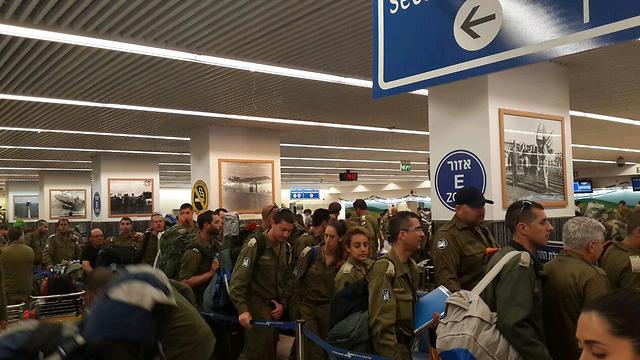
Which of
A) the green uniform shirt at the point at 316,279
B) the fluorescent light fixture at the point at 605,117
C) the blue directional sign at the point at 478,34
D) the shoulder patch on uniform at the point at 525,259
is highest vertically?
the fluorescent light fixture at the point at 605,117

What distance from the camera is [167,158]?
18969 millimetres

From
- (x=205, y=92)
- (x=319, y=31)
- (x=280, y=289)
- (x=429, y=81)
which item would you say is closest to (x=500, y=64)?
(x=429, y=81)

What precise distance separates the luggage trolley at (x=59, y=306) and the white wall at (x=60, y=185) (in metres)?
15.6

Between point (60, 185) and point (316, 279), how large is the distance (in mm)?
20727

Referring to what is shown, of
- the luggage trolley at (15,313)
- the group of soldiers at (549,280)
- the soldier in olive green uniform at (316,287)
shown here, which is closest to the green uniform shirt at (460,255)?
the group of soldiers at (549,280)

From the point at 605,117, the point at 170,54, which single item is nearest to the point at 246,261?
Answer: the point at 170,54

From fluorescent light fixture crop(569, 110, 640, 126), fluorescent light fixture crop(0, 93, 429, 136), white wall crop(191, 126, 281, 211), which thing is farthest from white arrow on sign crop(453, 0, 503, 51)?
white wall crop(191, 126, 281, 211)

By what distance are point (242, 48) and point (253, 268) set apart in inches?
111

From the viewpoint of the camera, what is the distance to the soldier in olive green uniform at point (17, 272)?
731cm

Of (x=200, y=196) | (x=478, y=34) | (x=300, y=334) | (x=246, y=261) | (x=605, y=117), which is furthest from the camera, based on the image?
(x=200, y=196)

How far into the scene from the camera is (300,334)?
434 cm

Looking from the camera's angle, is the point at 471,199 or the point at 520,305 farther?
the point at 471,199

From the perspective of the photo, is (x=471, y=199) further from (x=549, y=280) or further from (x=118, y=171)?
(x=118, y=171)

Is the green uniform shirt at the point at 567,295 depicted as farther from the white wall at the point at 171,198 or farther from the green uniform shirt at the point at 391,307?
the white wall at the point at 171,198
